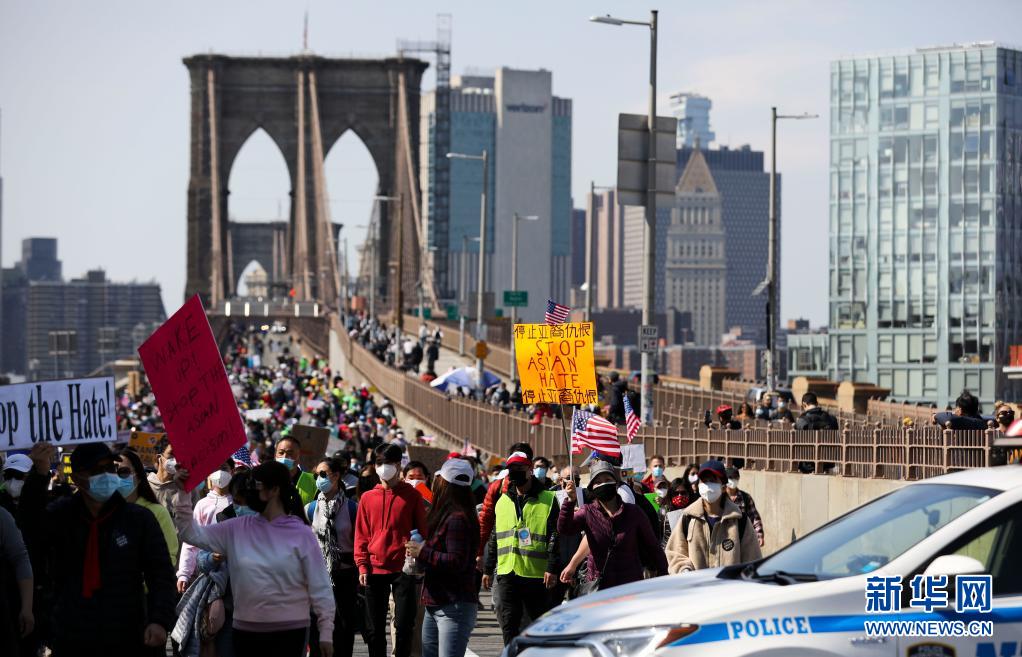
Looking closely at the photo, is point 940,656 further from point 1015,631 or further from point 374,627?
point 374,627

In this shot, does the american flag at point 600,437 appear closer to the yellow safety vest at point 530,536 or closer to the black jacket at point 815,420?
the yellow safety vest at point 530,536

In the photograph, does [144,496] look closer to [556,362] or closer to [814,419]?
[556,362]

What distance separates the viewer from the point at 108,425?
14.8 meters

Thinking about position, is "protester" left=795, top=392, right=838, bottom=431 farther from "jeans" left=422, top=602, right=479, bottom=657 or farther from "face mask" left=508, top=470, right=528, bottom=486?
"jeans" left=422, top=602, right=479, bottom=657

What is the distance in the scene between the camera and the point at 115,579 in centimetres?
819

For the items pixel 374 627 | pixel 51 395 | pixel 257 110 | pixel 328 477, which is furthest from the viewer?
pixel 257 110

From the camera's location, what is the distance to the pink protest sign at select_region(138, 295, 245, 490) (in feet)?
32.4

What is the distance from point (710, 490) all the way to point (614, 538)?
660 millimetres

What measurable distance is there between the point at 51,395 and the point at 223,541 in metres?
6.73

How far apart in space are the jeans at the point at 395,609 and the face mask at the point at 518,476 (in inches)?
35.1

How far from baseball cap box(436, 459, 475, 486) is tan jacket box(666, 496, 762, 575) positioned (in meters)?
1.36

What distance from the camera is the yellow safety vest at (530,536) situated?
11594 mm

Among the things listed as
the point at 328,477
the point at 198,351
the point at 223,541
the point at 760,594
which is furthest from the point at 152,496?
the point at 760,594

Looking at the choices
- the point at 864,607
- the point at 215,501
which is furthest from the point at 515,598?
the point at 864,607
